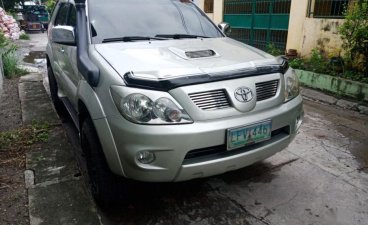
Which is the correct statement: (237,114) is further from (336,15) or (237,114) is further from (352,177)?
(336,15)

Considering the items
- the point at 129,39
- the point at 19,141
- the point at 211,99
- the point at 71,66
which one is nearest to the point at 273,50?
the point at 129,39

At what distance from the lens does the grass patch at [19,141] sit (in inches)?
139

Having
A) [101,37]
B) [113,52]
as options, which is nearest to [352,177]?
[113,52]

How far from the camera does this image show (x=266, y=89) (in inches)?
96.5

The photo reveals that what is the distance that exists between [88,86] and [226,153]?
→ 117 centimetres

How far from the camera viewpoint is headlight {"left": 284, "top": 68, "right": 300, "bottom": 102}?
2626mm

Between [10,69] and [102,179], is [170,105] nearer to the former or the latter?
[102,179]

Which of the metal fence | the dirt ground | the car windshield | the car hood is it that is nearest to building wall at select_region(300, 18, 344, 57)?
the metal fence

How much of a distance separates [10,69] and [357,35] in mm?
7293

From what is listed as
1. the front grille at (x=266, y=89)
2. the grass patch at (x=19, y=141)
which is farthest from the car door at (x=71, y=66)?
the front grille at (x=266, y=89)

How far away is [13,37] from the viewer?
15.4 metres

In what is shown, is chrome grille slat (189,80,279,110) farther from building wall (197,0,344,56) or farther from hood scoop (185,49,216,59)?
building wall (197,0,344,56)

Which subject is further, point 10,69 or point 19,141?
point 10,69

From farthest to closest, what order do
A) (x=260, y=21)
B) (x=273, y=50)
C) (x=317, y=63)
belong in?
(x=260, y=21) < (x=273, y=50) < (x=317, y=63)
